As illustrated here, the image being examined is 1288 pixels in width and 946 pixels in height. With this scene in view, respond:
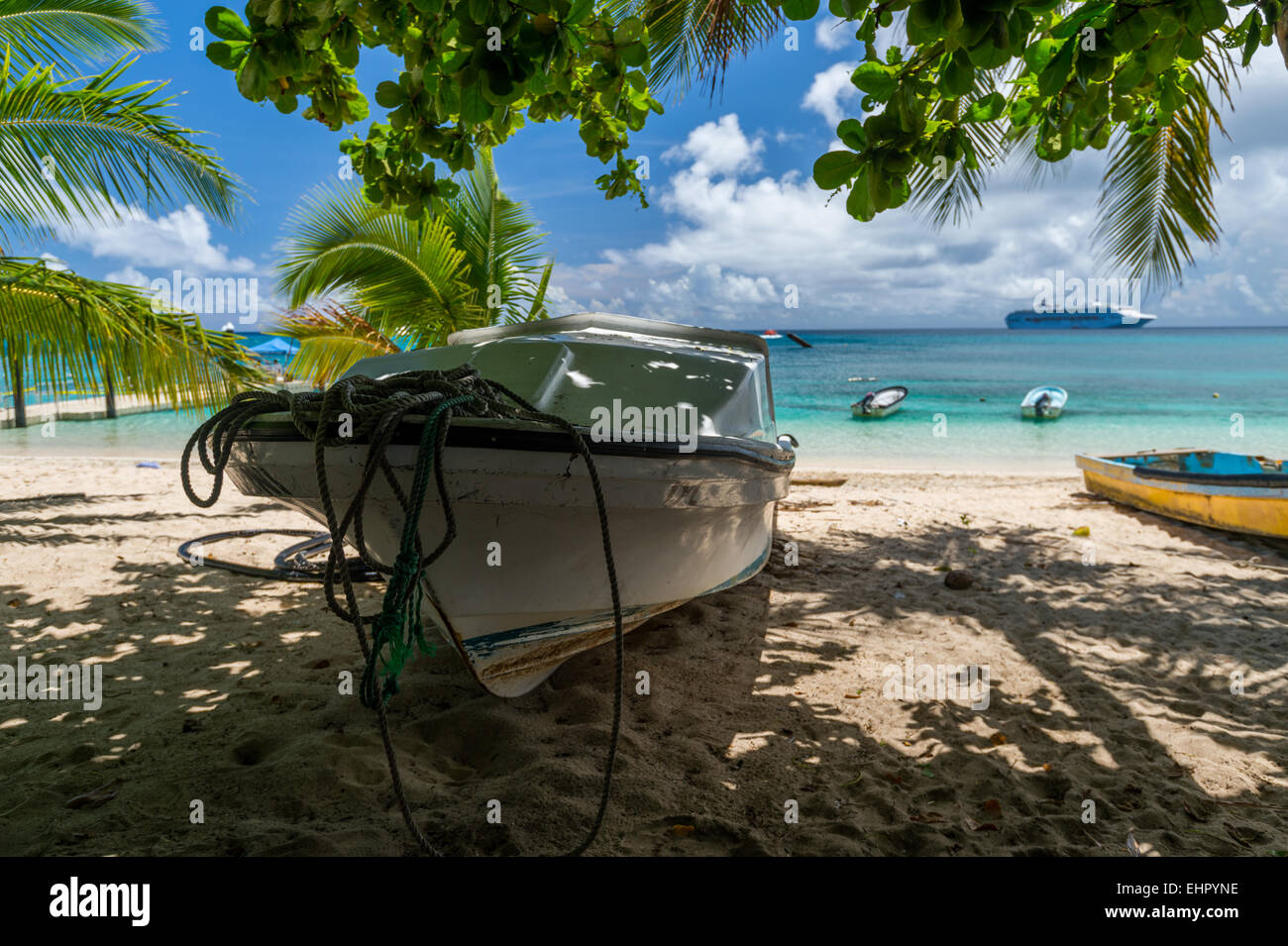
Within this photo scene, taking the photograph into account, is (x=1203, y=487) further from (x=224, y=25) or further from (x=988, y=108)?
(x=224, y=25)

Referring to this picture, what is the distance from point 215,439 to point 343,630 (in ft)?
7.12

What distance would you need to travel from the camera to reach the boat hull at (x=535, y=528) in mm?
2430

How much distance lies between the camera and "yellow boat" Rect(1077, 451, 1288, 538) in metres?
6.35

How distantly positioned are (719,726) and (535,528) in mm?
1314

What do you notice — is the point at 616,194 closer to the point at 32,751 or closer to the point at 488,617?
the point at 488,617

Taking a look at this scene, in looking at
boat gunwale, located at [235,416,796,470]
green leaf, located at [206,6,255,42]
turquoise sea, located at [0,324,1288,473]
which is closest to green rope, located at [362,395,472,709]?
boat gunwale, located at [235,416,796,470]

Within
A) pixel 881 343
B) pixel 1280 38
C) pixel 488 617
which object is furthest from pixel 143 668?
pixel 881 343

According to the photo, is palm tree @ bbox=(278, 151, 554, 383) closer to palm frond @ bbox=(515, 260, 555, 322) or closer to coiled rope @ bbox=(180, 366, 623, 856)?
palm frond @ bbox=(515, 260, 555, 322)

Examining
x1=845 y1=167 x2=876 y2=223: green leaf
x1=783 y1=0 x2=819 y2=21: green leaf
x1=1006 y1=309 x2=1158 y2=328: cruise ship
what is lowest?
x1=845 y1=167 x2=876 y2=223: green leaf

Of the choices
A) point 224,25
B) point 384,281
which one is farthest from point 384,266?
point 224,25

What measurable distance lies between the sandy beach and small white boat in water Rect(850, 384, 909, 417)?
1861 cm

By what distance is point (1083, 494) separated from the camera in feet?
30.7
